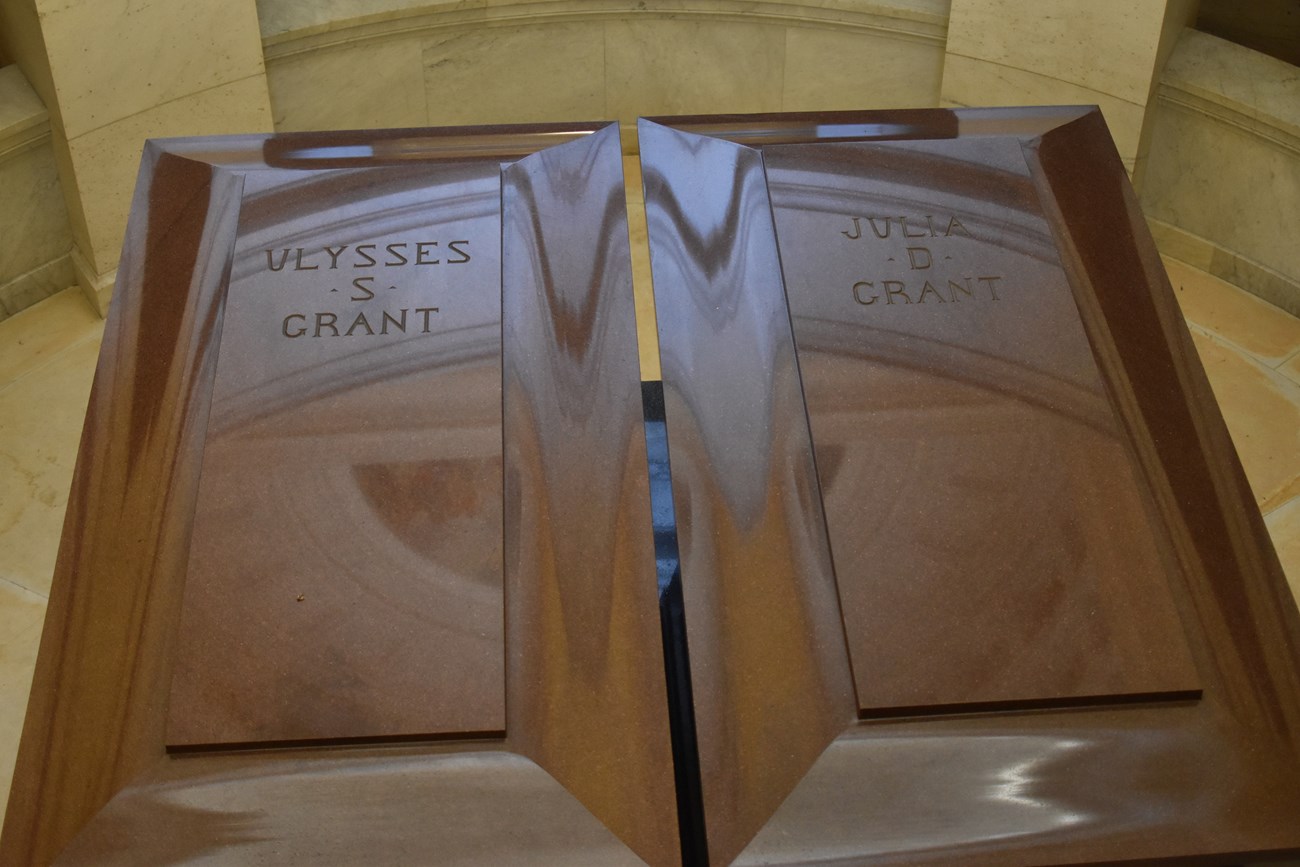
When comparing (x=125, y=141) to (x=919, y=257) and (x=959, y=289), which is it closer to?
(x=919, y=257)

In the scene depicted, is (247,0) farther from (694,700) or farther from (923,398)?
(694,700)

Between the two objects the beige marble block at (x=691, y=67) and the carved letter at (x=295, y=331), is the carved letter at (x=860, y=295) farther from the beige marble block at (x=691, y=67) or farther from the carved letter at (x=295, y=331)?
the beige marble block at (x=691, y=67)

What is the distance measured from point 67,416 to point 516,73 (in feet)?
6.17

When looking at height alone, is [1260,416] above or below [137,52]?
below

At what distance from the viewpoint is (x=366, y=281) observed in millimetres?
2883

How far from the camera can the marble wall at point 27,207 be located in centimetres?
430

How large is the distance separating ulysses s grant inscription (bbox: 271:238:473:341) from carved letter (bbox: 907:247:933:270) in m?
0.87

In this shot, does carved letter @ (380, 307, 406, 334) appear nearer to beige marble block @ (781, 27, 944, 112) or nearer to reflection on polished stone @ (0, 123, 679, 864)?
reflection on polished stone @ (0, 123, 679, 864)

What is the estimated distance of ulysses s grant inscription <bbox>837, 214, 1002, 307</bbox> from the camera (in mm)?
2850

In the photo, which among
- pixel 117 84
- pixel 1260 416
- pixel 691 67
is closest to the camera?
pixel 1260 416

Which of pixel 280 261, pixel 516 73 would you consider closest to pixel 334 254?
pixel 280 261

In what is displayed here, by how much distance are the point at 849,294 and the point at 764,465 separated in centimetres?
51

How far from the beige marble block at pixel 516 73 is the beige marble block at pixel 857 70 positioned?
2.21 ft

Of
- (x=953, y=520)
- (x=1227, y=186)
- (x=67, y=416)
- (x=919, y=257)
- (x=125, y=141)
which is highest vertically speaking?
(x=125, y=141)
